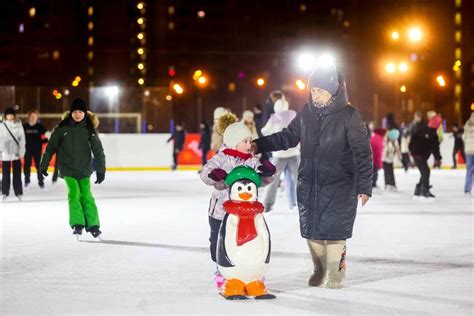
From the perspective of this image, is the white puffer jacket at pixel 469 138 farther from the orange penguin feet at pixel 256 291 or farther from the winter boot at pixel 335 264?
the orange penguin feet at pixel 256 291

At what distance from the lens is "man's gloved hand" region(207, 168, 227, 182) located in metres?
6.74

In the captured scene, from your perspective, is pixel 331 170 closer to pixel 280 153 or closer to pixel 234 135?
pixel 234 135

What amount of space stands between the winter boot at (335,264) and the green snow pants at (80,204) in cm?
390

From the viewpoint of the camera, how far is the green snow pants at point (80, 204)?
34.1 ft

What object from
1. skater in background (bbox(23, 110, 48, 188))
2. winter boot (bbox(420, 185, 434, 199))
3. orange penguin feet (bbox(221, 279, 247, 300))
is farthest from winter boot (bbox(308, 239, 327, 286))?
skater in background (bbox(23, 110, 48, 188))

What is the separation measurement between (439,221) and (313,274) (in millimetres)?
6014

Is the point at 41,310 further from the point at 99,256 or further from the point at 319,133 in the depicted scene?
the point at 99,256

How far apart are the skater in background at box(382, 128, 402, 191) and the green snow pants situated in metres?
10.1

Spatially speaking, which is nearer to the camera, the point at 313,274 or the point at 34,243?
the point at 313,274

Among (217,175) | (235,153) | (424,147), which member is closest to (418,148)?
(424,147)

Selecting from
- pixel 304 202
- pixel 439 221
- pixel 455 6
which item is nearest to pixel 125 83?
pixel 455 6

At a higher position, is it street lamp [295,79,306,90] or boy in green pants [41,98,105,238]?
street lamp [295,79,306,90]

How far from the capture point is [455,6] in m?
70.9

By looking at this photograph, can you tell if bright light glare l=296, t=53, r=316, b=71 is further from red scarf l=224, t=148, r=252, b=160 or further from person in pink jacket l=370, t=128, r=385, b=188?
red scarf l=224, t=148, r=252, b=160
